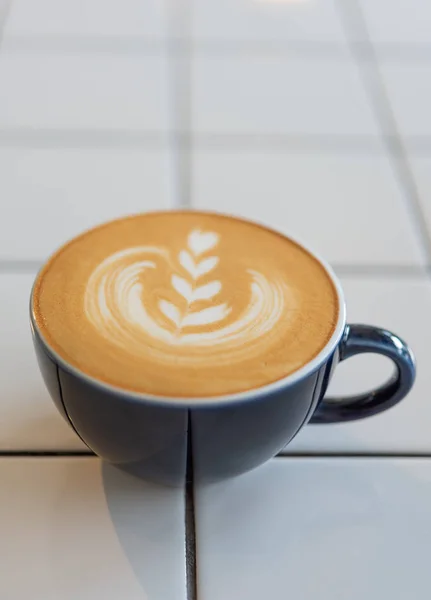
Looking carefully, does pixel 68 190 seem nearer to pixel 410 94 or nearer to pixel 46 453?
pixel 46 453

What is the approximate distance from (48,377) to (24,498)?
0.22 feet

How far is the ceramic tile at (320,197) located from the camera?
0.50 metres

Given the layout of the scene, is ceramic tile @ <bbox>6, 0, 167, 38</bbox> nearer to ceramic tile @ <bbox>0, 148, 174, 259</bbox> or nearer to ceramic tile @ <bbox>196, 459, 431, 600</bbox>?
ceramic tile @ <bbox>0, 148, 174, 259</bbox>

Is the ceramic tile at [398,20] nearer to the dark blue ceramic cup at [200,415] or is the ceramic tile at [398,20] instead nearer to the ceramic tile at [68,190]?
the ceramic tile at [68,190]

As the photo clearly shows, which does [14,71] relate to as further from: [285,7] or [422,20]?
[422,20]

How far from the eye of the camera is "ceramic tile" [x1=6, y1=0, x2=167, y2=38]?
74 centimetres

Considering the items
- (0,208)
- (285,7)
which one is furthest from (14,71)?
(285,7)

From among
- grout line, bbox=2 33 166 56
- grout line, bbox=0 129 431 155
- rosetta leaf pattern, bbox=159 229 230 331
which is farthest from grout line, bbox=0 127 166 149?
rosetta leaf pattern, bbox=159 229 230 331

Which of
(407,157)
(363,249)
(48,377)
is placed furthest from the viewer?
(407,157)

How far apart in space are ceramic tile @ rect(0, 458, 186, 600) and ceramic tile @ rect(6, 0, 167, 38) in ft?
1.74

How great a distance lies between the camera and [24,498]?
33 centimetres

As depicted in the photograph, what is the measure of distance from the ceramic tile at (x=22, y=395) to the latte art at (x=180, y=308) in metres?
0.08

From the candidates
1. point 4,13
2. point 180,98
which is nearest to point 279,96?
point 180,98

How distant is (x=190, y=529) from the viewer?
0.32 meters
